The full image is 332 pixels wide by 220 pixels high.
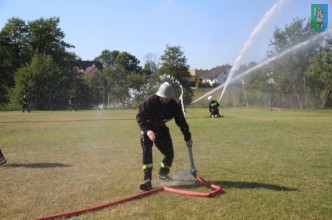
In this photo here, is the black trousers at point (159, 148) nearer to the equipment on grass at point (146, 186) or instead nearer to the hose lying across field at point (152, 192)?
the equipment on grass at point (146, 186)

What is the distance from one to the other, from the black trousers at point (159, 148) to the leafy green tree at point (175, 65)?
48807mm

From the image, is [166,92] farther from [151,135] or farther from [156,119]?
[151,135]

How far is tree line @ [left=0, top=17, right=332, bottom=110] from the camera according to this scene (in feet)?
155

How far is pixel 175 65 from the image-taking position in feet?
190

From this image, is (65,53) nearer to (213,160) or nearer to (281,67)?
(281,67)

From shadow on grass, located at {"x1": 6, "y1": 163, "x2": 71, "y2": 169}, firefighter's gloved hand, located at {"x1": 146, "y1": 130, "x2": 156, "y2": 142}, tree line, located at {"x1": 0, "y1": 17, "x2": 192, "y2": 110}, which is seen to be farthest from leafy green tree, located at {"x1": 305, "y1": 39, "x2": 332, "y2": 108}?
firefighter's gloved hand, located at {"x1": 146, "y1": 130, "x2": 156, "y2": 142}

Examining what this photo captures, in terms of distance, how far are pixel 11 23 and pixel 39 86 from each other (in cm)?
1464

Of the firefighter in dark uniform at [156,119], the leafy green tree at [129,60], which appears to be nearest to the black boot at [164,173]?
the firefighter in dark uniform at [156,119]

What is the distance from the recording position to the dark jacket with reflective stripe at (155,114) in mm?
7285

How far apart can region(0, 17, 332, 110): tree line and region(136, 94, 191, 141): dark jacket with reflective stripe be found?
109 feet

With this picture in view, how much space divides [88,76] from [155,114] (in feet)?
173

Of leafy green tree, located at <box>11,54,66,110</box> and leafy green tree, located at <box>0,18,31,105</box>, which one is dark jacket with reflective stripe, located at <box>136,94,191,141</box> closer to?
leafy green tree, located at <box>11,54,66,110</box>

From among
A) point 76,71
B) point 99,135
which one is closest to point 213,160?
point 99,135

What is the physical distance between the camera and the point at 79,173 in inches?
336
